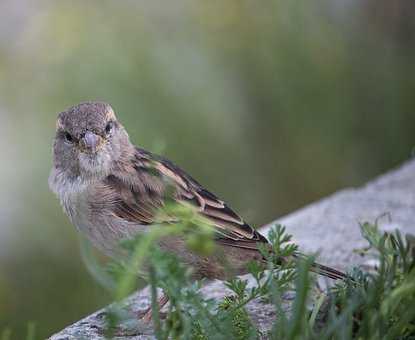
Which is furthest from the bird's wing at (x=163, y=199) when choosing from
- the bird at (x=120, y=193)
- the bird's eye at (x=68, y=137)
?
the bird's eye at (x=68, y=137)

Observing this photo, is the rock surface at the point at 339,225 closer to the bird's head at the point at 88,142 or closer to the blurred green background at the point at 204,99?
the bird's head at the point at 88,142

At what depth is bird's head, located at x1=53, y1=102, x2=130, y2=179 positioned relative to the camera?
3.62 m

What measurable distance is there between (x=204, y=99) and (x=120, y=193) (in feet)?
6.78

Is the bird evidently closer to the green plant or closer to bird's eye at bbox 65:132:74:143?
bird's eye at bbox 65:132:74:143

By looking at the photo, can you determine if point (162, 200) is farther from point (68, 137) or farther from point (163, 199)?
point (68, 137)

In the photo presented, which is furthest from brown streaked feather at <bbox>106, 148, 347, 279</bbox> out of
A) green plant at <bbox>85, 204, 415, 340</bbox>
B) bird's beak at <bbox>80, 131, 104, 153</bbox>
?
green plant at <bbox>85, 204, 415, 340</bbox>

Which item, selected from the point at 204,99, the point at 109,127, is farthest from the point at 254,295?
the point at 204,99

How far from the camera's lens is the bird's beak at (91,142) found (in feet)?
11.9

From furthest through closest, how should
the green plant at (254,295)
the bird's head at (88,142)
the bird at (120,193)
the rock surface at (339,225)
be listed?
1. the bird's head at (88,142)
2. the bird at (120,193)
3. the rock surface at (339,225)
4. the green plant at (254,295)

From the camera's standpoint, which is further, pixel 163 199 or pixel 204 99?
pixel 204 99

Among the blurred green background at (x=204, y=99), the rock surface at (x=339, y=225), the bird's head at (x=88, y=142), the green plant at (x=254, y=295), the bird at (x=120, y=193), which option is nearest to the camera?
the green plant at (x=254, y=295)

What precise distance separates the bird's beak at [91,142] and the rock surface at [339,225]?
70 cm

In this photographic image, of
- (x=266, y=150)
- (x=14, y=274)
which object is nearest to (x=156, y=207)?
(x=14, y=274)

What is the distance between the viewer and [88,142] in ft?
11.9
